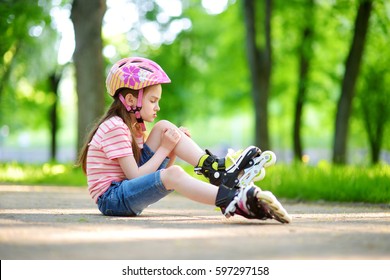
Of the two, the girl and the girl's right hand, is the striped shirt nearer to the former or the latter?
the girl

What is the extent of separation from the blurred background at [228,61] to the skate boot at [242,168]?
6.79 m

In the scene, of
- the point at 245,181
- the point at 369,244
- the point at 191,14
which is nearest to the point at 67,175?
the point at 245,181

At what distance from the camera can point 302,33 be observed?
62.3 feet

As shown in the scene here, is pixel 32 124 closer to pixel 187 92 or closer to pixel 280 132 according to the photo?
pixel 187 92

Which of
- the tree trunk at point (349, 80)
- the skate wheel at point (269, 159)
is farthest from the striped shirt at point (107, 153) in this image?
the tree trunk at point (349, 80)

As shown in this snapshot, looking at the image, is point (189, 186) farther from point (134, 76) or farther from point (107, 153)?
point (134, 76)

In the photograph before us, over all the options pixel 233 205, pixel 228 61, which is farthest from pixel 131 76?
pixel 228 61

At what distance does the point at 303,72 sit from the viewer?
19.7m

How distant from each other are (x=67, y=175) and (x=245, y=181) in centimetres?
738

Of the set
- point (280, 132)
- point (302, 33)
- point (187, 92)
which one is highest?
point (302, 33)

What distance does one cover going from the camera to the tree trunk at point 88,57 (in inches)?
457

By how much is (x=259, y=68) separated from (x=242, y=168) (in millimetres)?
9141

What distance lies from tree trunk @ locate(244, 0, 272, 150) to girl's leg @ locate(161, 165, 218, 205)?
922cm

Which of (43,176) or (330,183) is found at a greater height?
(330,183)
